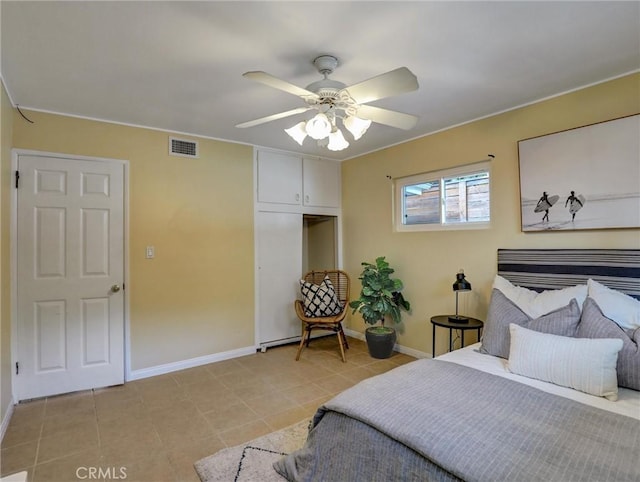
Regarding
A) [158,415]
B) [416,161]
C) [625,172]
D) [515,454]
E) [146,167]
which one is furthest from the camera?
[416,161]

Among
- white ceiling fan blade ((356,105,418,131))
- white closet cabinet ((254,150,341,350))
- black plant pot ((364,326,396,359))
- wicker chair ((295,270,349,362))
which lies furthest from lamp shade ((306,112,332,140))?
black plant pot ((364,326,396,359))

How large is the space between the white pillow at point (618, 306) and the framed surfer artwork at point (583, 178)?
50 centimetres

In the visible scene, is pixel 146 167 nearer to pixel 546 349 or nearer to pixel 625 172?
pixel 546 349

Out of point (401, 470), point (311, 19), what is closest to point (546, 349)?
point (401, 470)

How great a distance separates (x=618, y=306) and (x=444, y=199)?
69.8 inches

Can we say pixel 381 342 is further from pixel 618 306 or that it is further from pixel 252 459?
pixel 618 306

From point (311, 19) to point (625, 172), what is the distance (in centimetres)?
225

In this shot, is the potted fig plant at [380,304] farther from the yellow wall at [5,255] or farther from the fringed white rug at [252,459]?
the yellow wall at [5,255]

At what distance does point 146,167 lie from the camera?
328 cm

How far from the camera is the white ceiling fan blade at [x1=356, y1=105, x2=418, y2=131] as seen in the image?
6.60ft

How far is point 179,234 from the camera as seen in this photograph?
3449mm

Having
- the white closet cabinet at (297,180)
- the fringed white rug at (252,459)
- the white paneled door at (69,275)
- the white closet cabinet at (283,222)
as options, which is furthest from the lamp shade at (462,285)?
the white paneled door at (69,275)

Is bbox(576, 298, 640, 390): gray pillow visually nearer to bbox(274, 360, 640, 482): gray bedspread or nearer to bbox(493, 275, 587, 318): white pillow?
bbox(493, 275, 587, 318): white pillow

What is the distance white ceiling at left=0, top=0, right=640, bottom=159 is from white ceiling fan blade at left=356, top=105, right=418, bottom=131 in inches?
12.9
